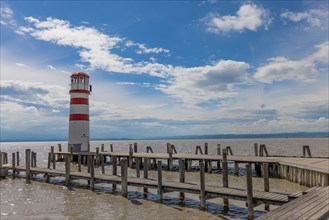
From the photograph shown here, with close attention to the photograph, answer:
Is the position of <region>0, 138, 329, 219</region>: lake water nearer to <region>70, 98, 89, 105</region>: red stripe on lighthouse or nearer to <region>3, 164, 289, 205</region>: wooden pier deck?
<region>3, 164, 289, 205</region>: wooden pier deck

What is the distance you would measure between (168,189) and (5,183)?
47.5 ft

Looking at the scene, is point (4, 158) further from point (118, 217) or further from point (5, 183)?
point (118, 217)

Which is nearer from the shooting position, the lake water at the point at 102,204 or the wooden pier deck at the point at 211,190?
the wooden pier deck at the point at 211,190

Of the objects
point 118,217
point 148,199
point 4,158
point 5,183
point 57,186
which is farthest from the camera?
point 4,158

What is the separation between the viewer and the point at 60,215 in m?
14.3

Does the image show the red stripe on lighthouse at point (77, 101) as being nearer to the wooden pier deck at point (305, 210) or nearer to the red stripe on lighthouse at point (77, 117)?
the red stripe on lighthouse at point (77, 117)

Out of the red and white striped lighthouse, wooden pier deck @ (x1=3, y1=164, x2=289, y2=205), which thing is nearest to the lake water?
wooden pier deck @ (x1=3, y1=164, x2=289, y2=205)

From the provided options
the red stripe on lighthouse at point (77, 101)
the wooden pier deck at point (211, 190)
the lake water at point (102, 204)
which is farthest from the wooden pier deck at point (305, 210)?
the red stripe on lighthouse at point (77, 101)

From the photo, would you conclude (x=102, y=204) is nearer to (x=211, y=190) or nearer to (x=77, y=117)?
(x=211, y=190)

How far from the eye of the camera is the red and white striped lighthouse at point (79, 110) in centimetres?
3447

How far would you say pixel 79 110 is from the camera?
1358 inches

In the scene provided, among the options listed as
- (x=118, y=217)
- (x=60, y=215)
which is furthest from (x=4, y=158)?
(x=118, y=217)

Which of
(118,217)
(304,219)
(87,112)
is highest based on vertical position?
(87,112)

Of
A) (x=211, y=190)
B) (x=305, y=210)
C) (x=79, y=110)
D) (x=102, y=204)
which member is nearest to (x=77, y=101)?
(x=79, y=110)
